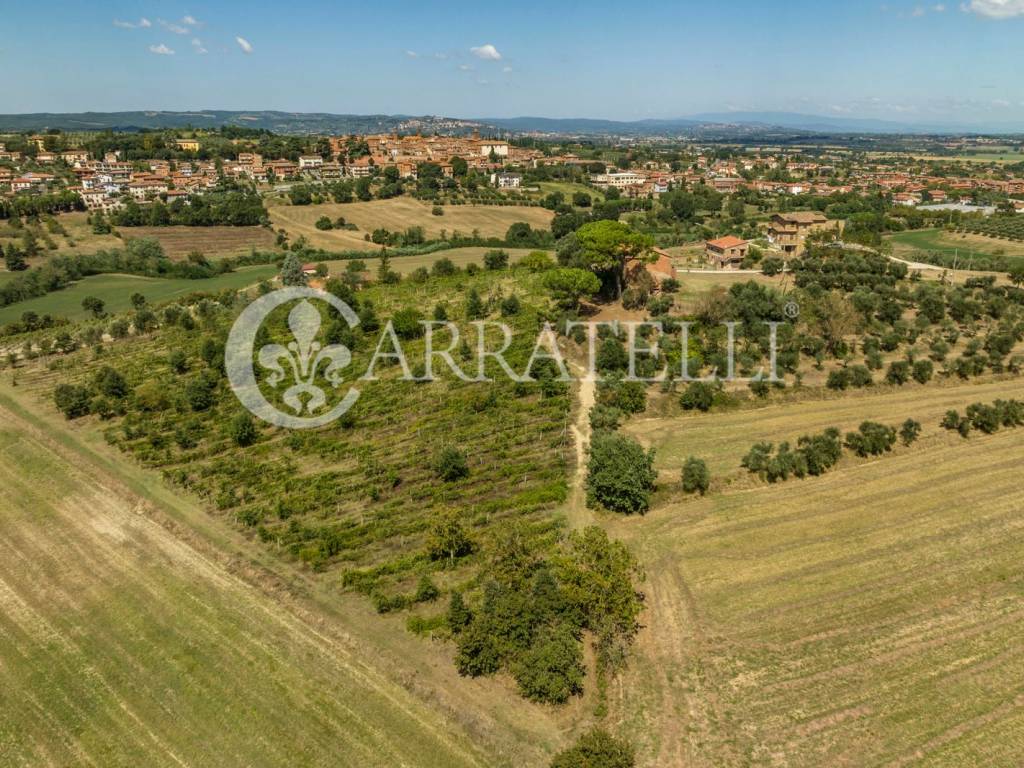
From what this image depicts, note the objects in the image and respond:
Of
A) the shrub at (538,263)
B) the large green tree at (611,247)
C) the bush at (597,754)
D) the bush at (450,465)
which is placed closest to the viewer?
the bush at (597,754)

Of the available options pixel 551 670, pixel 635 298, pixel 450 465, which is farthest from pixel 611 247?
pixel 551 670

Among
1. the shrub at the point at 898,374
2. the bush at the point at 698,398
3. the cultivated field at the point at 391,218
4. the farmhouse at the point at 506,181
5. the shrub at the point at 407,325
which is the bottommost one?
the bush at the point at 698,398

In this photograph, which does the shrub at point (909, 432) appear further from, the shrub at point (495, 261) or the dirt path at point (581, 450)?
the shrub at point (495, 261)

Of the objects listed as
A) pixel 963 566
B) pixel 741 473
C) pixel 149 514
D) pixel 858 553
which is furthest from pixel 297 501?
pixel 963 566

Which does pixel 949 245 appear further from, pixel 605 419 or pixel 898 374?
pixel 605 419

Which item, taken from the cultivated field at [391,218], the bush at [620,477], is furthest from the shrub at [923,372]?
the cultivated field at [391,218]

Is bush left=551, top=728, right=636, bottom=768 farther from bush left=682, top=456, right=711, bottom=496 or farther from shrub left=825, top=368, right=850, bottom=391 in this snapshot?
shrub left=825, top=368, right=850, bottom=391
